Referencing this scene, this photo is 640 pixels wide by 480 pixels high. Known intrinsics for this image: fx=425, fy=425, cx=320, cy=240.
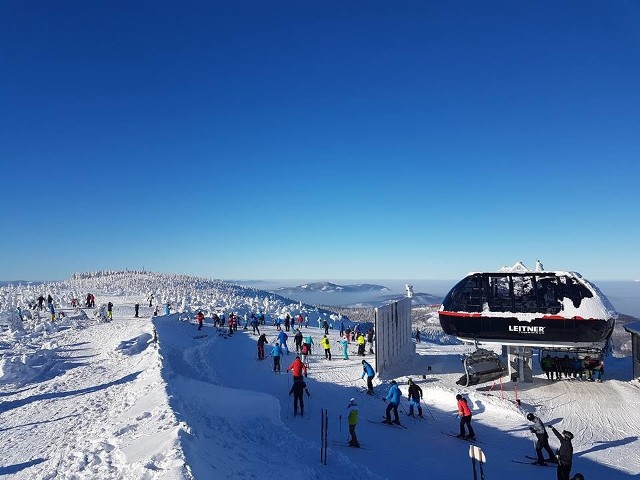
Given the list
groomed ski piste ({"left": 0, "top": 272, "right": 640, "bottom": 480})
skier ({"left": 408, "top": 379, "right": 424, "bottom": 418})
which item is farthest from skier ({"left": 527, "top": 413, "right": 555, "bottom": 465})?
skier ({"left": 408, "top": 379, "right": 424, "bottom": 418})

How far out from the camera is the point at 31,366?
61.2 ft

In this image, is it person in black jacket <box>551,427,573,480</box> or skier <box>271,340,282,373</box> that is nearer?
person in black jacket <box>551,427,573,480</box>

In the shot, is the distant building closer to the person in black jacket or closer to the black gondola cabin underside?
the black gondola cabin underside

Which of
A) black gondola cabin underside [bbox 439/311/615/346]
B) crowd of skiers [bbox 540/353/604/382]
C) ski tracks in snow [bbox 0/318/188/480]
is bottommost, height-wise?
crowd of skiers [bbox 540/353/604/382]

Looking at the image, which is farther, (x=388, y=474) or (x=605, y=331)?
(x=605, y=331)

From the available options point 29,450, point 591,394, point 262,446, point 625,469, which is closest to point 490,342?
point 591,394

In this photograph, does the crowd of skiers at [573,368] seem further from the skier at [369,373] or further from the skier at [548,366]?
the skier at [369,373]

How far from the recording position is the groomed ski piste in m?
8.27

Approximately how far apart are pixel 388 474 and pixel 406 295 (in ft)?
54.7

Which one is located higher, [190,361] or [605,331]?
[605,331]

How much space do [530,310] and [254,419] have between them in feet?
40.2

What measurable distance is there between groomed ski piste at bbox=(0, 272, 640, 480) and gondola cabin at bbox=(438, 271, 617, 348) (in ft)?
7.02

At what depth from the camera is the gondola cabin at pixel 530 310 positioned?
16906 millimetres

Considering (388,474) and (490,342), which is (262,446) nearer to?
(388,474)
